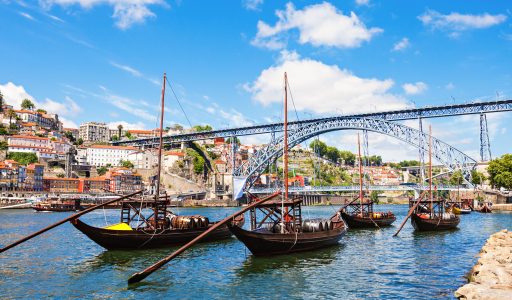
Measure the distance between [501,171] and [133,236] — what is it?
75.7 meters

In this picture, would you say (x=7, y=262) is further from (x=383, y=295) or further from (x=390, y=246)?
(x=390, y=246)

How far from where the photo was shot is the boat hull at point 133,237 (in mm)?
24578

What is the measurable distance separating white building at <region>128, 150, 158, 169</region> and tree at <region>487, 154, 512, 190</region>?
9578cm

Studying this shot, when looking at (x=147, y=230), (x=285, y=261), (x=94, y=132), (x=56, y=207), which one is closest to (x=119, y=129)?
(x=94, y=132)

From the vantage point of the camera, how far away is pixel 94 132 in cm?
17938

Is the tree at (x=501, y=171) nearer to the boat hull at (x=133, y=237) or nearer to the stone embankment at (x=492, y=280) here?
the stone embankment at (x=492, y=280)

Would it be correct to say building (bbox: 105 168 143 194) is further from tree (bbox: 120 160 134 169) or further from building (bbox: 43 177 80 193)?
tree (bbox: 120 160 134 169)

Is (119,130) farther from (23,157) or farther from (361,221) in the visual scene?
(361,221)

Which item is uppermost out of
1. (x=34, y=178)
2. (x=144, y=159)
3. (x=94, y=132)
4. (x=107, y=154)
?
(x=94, y=132)

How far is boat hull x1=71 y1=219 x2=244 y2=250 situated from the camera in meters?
24.6

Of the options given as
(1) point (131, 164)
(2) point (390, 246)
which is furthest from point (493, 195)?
(1) point (131, 164)

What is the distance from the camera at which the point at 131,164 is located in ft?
464

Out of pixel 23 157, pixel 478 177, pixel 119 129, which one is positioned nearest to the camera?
pixel 478 177

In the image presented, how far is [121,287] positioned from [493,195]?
3221 inches
